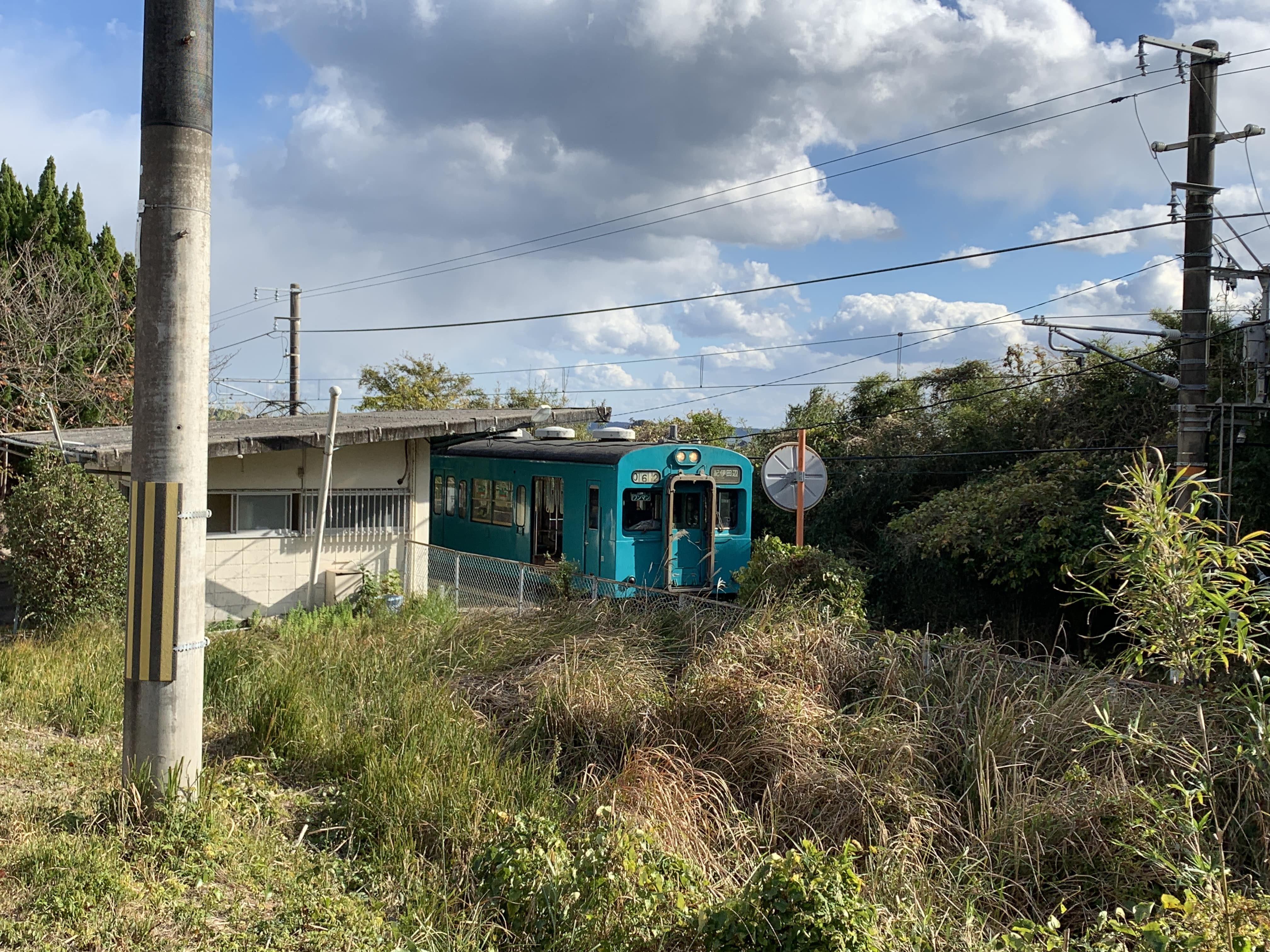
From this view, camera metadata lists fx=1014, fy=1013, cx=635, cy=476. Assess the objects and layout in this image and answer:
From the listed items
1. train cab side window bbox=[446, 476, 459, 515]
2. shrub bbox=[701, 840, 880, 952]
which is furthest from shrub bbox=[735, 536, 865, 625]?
train cab side window bbox=[446, 476, 459, 515]

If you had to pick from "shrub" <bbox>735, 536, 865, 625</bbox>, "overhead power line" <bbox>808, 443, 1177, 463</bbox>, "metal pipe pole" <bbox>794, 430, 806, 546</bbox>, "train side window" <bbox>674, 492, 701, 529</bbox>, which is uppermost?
"overhead power line" <bbox>808, 443, 1177, 463</bbox>

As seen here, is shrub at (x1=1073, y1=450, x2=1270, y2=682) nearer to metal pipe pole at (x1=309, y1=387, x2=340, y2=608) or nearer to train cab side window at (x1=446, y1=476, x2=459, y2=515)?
metal pipe pole at (x1=309, y1=387, x2=340, y2=608)

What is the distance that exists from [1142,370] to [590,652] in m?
9.96

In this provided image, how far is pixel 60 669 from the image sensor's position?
28.2 ft

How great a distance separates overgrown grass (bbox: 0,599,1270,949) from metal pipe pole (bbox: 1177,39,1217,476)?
686 cm

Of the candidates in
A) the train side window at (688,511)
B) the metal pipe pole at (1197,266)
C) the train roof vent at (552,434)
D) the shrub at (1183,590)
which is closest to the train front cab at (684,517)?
the train side window at (688,511)

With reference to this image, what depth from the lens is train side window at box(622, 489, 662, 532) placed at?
16.1 meters

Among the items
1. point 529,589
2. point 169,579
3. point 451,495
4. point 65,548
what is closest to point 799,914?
point 169,579

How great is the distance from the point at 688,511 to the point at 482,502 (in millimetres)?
4803

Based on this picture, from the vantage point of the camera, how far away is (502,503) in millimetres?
19062

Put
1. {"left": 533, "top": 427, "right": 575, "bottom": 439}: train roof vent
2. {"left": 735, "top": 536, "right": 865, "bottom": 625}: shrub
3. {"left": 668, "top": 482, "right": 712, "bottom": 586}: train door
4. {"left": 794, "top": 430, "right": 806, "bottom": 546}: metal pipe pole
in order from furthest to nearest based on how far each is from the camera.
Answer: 1. {"left": 533, "top": 427, "right": 575, "bottom": 439}: train roof vent
2. {"left": 668, "top": 482, "right": 712, "bottom": 586}: train door
3. {"left": 794, "top": 430, "right": 806, "bottom": 546}: metal pipe pole
4. {"left": 735, "top": 536, "right": 865, "bottom": 625}: shrub

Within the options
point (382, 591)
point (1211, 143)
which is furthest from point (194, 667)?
point (1211, 143)

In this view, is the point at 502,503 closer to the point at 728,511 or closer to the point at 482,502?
the point at 482,502

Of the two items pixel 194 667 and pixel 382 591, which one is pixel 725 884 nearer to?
pixel 194 667
